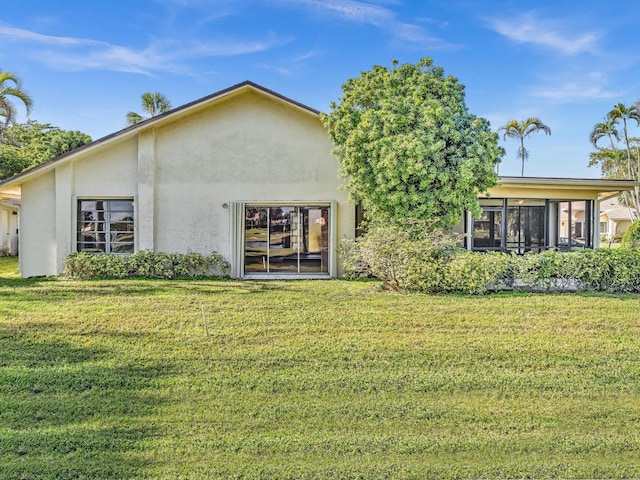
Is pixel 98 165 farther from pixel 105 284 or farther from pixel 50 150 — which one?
pixel 50 150

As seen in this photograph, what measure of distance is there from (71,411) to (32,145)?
3561 cm

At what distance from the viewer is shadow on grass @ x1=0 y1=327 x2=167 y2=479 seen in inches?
137

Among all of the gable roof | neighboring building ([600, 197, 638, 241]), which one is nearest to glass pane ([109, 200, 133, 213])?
the gable roof

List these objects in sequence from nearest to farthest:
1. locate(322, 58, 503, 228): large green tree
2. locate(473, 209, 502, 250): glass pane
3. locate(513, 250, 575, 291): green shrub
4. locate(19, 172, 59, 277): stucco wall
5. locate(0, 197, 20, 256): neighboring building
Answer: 1. locate(513, 250, 575, 291): green shrub
2. locate(322, 58, 503, 228): large green tree
3. locate(19, 172, 59, 277): stucco wall
4. locate(473, 209, 502, 250): glass pane
5. locate(0, 197, 20, 256): neighboring building

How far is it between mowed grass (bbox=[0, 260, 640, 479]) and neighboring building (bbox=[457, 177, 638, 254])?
6.54 metres

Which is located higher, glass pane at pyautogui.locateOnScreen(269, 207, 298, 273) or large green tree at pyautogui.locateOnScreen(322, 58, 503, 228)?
large green tree at pyautogui.locateOnScreen(322, 58, 503, 228)

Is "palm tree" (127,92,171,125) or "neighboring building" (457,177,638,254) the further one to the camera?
"palm tree" (127,92,171,125)

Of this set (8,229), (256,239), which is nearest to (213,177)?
(256,239)

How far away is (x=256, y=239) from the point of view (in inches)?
532

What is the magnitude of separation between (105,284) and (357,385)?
28.5 feet

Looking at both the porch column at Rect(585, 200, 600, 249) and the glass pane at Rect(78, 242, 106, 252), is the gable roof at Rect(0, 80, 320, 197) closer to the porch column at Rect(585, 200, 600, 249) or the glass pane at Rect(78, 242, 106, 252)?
the glass pane at Rect(78, 242, 106, 252)

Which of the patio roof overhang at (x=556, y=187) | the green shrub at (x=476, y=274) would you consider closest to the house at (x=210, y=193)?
the green shrub at (x=476, y=274)

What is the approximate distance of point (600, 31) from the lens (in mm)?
15070

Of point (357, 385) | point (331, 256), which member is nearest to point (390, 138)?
point (331, 256)
